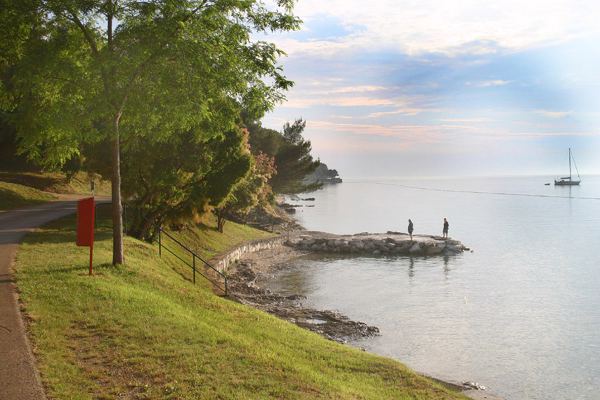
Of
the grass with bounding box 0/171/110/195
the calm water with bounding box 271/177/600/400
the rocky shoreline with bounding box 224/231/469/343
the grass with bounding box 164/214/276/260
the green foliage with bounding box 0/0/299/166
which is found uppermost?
the green foliage with bounding box 0/0/299/166

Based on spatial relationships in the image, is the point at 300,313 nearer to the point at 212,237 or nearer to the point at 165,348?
the point at 165,348

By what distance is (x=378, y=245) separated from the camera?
5569 cm

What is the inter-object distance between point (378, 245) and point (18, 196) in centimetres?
3441

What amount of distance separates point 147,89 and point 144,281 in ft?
21.3

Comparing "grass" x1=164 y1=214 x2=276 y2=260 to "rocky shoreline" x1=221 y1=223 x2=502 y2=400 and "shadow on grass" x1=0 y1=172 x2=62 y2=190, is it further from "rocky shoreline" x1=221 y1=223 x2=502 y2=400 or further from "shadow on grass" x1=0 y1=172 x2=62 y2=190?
"shadow on grass" x1=0 y1=172 x2=62 y2=190

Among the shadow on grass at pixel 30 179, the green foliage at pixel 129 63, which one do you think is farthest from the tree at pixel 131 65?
the shadow on grass at pixel 30 179

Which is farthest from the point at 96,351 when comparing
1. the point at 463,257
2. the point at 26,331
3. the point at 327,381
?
the point at 463,257

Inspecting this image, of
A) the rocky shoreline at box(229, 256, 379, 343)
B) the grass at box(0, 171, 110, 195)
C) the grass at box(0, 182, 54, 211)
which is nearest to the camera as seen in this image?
the rocky shoreline at box(229, 256, 379, 343)

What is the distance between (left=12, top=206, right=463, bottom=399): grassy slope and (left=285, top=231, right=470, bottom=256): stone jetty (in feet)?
121

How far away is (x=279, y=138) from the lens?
7800 centimetres

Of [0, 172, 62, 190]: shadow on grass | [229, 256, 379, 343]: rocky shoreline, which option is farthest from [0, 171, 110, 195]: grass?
[229, 256, 379, 343]: rocky shoreline

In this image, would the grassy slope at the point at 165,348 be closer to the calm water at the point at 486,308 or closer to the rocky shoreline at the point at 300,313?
the rocky shoreline at the point at 300,313

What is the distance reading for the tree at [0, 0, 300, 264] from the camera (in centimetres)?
1570

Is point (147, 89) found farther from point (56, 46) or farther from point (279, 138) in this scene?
point (279, 138)
